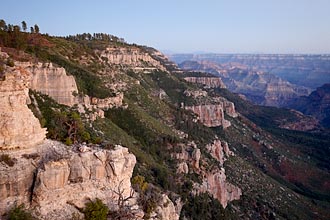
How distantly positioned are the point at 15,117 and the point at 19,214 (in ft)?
22.1

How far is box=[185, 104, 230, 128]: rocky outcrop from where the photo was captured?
118 metres

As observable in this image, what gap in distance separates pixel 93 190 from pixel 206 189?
41.9m

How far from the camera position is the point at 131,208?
30281mm

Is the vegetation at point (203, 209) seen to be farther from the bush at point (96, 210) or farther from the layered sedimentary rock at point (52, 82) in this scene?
the bush at point (96, 210)

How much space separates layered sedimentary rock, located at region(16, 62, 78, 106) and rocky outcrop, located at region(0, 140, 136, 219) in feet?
84.2

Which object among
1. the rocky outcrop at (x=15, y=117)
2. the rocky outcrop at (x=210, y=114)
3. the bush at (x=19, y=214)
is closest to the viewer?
the bush at (x=19, y=214)

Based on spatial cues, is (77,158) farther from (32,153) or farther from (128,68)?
(128,68)

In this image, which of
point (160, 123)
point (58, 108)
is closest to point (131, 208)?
point (58, 108)

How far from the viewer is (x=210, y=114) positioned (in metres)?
119

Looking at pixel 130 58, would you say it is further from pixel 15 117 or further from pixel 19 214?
pixel 19 214

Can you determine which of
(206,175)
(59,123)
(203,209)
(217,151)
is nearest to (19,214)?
(59,123)

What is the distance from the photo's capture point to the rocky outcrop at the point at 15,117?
25.7 meters

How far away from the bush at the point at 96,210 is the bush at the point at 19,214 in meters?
4.03

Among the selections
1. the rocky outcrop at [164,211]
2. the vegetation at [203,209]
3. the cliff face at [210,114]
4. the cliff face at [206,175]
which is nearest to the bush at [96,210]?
the rocky outcrop at [164,211]
